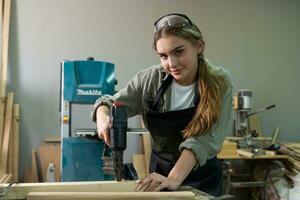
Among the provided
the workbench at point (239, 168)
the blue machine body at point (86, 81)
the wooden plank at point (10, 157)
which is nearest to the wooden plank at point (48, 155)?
the wooden plank at point (10, 157)

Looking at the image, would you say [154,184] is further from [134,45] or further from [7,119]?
[134,45]

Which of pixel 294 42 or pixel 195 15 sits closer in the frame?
pixel 195 15

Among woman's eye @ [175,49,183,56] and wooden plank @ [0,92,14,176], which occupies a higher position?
woman's eye @ [175,49,183,56]

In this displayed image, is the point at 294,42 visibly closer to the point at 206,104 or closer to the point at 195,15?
the point at 195,15

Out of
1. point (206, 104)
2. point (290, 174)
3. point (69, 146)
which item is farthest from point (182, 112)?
point (290, 174)

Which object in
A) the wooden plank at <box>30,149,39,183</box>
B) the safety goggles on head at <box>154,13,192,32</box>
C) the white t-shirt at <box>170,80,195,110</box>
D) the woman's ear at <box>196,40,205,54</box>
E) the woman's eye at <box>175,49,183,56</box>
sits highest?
the safety goggles on head at <box>154,13,192,32</box>

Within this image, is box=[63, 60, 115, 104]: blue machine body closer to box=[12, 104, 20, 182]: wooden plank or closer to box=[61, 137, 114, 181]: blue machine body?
box=[61, 137, 114, 181]: blue machine body

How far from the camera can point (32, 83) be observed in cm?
305

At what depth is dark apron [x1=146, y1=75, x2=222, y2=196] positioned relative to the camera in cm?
130

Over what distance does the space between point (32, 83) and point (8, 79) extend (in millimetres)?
214

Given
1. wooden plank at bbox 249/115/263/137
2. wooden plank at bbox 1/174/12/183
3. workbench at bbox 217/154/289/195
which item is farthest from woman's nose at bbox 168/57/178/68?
wooden plank at bbox 249/115/263/137

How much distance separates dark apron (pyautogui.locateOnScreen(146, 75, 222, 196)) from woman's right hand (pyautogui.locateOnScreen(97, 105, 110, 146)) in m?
0.20

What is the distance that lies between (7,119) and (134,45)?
52.7 inches

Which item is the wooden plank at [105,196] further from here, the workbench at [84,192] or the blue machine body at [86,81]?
the blue machine body at [86,81]
